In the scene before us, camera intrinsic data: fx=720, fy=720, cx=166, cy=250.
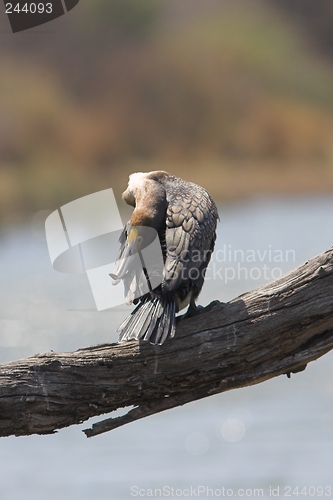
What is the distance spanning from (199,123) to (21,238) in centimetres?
252

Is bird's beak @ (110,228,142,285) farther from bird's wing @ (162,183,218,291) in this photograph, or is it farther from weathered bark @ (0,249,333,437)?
weathered bark @ (0,249,333,437)

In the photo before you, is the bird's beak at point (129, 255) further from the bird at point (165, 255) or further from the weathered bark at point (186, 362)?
the weathered bark at point (186, 362)

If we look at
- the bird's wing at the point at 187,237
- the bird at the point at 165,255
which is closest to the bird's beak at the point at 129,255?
the bird at the point at 165,255

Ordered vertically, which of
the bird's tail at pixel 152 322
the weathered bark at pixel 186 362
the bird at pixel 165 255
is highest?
the bird at pixel 165 255

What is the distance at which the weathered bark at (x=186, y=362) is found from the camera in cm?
256

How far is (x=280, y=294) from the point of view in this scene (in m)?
2.66

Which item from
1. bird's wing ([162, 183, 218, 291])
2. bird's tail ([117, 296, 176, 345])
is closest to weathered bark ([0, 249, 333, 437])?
bird's tail ([117, 296, 176, 345])

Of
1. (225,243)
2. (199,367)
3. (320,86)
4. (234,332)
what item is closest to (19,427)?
(199,367)

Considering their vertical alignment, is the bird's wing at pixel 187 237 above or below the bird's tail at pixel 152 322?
above

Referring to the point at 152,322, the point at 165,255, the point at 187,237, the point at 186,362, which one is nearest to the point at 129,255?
the point at 165,255

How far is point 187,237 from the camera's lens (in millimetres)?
2834

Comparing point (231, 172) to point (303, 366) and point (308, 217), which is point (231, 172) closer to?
point (308, 217)

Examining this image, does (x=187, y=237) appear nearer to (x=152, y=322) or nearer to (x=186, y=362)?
(x=152, y=322)

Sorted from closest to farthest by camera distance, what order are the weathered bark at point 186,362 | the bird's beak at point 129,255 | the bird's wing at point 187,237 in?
the weathered bark at point 186,362 → the bird's wing at point 187,237 → the bird's beak at point 129,255
